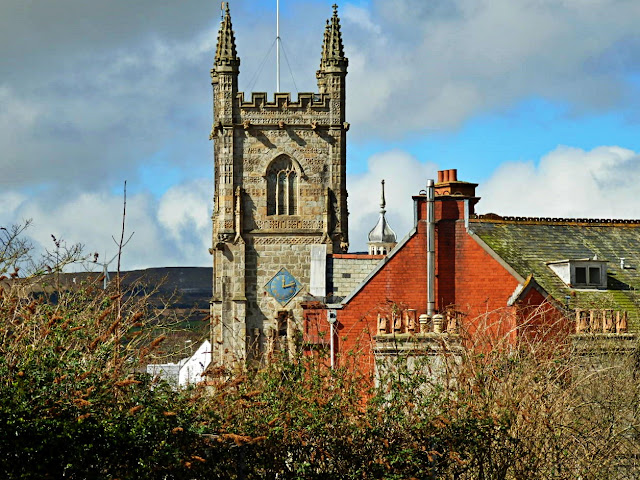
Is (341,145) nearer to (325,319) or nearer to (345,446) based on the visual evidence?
(325,319)

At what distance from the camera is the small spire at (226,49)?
2040 inches

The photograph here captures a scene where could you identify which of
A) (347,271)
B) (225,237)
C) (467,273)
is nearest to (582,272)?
(467,273)

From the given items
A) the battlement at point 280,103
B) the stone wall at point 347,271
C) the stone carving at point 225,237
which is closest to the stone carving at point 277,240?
the stone carving at point 225,237

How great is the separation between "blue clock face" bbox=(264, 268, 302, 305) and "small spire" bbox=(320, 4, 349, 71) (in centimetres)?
981

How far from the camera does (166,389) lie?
12359 millimetres

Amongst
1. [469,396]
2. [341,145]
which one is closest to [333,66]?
[341,145]

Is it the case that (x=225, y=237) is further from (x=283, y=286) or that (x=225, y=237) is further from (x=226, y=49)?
(x=226, y=49)

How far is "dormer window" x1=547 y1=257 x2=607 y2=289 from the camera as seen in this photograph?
27078mm

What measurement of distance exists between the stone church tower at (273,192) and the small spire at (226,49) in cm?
10

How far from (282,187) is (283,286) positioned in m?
4.49

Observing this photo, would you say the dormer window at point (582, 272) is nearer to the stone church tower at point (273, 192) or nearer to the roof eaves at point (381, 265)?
the roof eaves at point (381, 265)

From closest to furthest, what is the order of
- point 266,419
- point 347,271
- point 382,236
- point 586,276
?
point 266,419
point 586,276
point 347,271
point 382,236

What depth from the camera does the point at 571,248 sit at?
29.1m

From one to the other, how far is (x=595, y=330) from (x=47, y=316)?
12.1 meters
